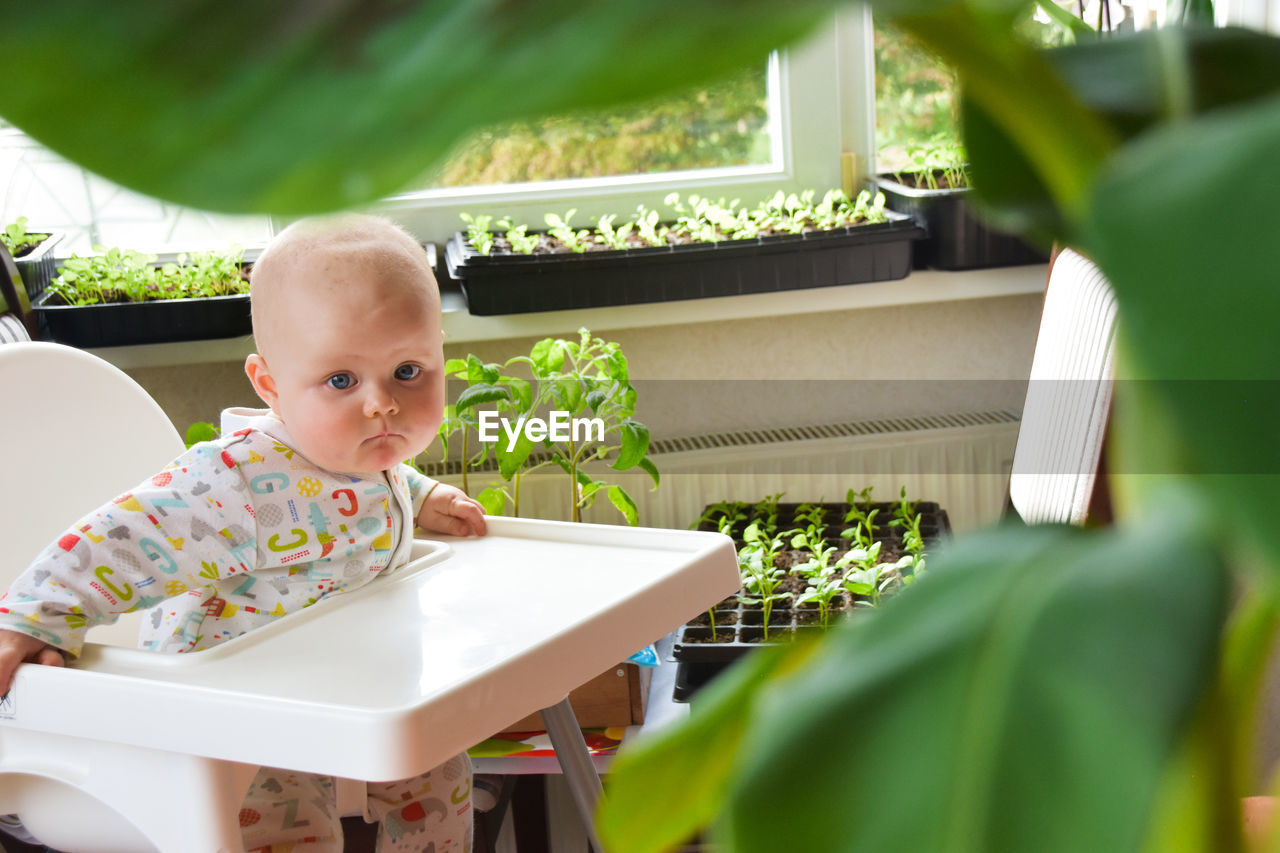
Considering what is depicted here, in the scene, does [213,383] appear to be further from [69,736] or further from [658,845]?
[658,845]

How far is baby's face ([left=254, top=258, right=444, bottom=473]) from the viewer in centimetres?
100

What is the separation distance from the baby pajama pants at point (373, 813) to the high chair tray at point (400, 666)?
0.87 feet

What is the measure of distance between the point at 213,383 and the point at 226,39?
190 cm

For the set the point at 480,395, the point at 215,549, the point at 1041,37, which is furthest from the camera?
the point at 480,395

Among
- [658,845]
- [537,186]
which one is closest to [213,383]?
[537,186]

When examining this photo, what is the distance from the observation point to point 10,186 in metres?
1.86

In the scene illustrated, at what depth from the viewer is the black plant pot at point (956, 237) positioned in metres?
1.84

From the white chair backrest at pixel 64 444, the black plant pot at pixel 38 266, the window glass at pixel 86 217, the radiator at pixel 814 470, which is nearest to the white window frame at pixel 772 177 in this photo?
the window glass at pixel 86 217

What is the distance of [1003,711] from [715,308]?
5.65 ft

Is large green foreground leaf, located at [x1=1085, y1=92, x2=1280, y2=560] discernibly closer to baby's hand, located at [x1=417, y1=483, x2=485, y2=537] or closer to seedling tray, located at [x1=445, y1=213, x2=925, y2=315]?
baby's hand, located at [x1=417, y1=483, x2=485, y2=537]

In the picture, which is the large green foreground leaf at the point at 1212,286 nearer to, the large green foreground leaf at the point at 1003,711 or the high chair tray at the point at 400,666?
the large green foreground leaf at the point at 1003,711

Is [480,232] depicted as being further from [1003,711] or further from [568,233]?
[1003,711]

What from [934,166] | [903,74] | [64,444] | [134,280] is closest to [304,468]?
[64,444]

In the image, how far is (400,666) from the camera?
2.52ft
